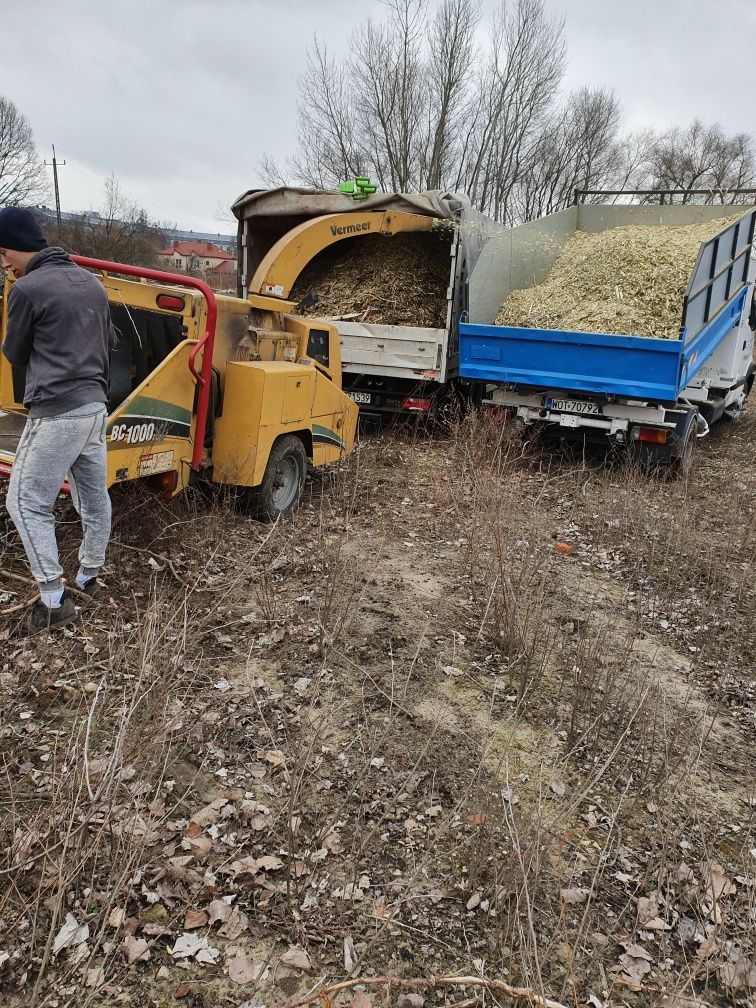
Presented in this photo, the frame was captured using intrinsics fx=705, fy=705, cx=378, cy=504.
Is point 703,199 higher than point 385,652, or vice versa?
point 703,199

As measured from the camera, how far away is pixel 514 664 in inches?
151

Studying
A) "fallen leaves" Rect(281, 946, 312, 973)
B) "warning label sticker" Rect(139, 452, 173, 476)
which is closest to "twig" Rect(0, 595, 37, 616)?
"warning label sticker" Rect(139, 452, 173, 476)

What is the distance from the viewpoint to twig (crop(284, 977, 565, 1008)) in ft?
5.90

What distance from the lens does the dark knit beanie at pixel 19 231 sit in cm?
333

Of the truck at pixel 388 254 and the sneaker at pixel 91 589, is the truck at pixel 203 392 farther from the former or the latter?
the truck at pixel 388 254

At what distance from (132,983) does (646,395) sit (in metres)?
6.71

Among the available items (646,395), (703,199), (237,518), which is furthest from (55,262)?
(703,199)

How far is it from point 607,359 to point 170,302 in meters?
4.62

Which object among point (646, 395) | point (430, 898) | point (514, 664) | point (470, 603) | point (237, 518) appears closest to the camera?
point (430, 898)

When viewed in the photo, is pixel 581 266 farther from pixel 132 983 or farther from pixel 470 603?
pixel 132 983

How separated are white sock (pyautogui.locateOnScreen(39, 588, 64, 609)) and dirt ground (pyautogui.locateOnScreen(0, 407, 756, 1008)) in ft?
0.66

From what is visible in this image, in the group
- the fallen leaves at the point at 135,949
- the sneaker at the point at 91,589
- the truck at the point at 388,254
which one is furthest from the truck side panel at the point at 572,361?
the fallen leaves at the point at 135,949

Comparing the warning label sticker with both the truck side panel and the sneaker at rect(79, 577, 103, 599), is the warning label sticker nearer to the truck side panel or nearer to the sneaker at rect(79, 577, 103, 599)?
the sneaker at rect(79, 577, 103, 599)

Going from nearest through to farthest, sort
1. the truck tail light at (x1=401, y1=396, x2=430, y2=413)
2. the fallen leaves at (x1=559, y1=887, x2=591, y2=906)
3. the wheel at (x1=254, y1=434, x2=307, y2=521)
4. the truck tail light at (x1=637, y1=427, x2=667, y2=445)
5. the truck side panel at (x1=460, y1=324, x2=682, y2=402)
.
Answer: the fallen leaves at (x1=559, y1=887, x2=591, y2=906) < the wheel at (x1=254, y1=434, x2=307, y2=521) < the truck side panel at (x1=460, y1=324, x2=682, y2=402) < the truck tail light at (x1=637, y1=427, x2=667, y2=445) < the truck tail light at (x1=401, y1=396, x2=430, y2=413)
